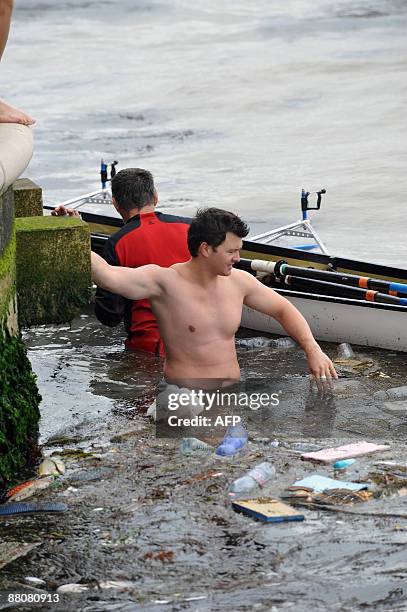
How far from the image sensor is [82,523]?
6.31 m

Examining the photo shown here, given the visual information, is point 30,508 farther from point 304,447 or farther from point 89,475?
point 304,447

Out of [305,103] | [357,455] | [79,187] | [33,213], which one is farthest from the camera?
[305,103]

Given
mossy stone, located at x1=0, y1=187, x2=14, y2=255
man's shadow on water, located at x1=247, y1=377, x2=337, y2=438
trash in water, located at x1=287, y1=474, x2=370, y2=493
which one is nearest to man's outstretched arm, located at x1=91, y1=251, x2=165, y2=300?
mossy stone, located at x1=0, y1=187, x2=14, y2=255

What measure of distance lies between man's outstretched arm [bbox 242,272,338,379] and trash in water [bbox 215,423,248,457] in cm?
64

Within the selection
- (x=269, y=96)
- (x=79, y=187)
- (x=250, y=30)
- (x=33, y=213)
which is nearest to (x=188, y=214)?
(x=79, y=187)

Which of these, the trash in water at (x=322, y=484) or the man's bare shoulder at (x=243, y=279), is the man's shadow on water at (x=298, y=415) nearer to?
the man's bare shoulder at (x=243, y=279)

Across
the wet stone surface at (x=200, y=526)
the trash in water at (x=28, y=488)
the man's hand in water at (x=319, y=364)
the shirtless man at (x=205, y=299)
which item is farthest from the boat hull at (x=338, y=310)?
the trash in water at (x=28, y=488)

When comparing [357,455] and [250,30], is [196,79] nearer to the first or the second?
[250,30]

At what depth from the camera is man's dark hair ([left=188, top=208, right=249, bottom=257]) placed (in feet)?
26.1

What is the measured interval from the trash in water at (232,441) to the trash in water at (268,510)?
2.74 feet

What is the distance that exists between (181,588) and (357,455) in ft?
6.39

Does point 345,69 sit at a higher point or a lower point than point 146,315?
higher

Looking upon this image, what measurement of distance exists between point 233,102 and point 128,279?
17.0 metres

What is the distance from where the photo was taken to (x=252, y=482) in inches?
261
